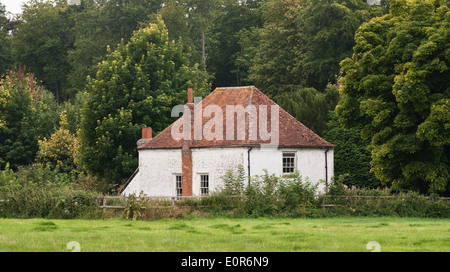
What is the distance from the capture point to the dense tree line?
36.9 metres

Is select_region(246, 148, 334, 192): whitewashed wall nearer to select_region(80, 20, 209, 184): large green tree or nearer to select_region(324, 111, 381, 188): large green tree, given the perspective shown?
select_region(324, 111, 381, 188): large green tree

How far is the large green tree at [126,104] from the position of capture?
163ft

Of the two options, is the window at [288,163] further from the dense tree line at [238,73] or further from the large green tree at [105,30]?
the large green tree at [105,30]

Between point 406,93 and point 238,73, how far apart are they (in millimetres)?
50660

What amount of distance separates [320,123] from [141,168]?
1634 cm

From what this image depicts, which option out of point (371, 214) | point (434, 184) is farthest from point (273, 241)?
point (434, 184)

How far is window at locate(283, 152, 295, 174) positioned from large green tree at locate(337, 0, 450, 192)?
3.74m

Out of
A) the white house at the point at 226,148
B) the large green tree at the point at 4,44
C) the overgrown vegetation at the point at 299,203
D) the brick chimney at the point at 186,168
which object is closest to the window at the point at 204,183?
the white house at the point at 226,148

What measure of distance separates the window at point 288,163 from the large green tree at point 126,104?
13.4 m

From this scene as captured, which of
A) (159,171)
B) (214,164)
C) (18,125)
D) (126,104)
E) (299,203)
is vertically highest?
(126,104)

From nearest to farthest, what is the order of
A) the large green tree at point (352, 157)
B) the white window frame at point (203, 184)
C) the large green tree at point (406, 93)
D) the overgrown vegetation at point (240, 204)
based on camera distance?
the overgrown vegetation at point (240, 204) < the large green tree at point (406, 93) < the white window frame at point (203, 184) < the large green tree at point (352, 157)

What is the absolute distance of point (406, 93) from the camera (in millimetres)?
35562

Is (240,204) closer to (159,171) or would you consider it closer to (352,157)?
(159,171)

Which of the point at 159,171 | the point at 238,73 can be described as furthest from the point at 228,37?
the point at 159,171
